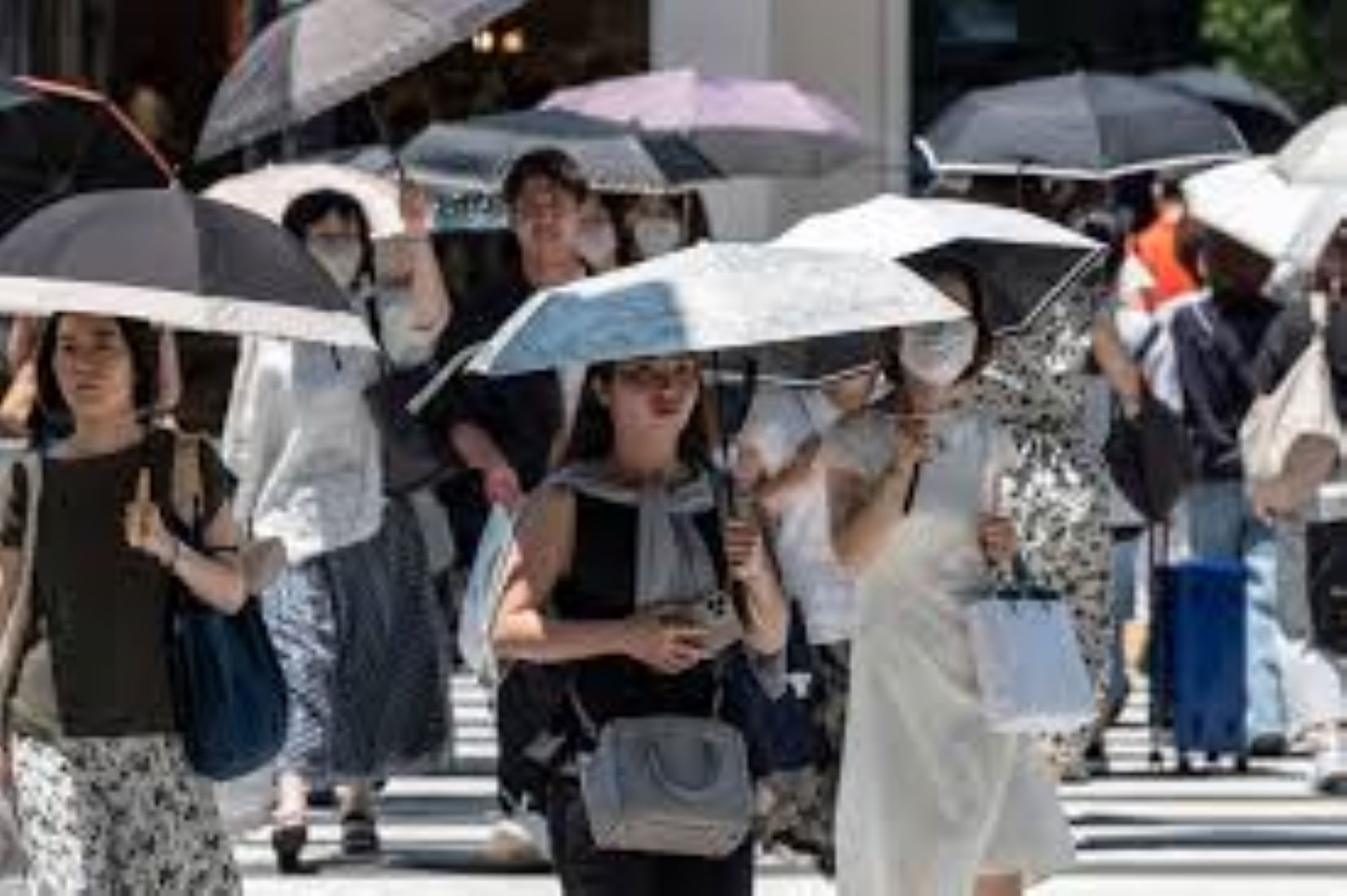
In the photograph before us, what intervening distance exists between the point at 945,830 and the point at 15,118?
2925 millimetres

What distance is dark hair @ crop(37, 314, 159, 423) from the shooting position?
28.6ft

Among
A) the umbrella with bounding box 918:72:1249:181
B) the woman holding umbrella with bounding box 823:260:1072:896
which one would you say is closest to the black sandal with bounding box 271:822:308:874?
the umbrella with bounding box 918:72:1249:181

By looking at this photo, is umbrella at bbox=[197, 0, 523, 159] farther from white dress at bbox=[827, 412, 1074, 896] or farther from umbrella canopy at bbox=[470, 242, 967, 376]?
umbrella canopy at bbox=[470, 242, 967, 376]

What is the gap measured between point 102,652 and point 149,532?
0.28m

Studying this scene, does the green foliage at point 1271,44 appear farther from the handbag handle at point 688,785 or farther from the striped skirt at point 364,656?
the handbag handle at point 688,785

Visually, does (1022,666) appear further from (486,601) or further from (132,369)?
(132,369)

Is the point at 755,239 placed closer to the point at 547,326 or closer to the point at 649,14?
the point at 649,14

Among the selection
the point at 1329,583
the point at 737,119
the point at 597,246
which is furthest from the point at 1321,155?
the point at 737,119

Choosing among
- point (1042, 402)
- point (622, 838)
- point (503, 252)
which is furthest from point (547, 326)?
point (503, 252)

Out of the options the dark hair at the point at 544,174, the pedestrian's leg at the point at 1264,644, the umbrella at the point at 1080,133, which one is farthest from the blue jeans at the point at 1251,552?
the dark hair at the point at 544,174

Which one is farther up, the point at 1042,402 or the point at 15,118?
the point at 15,118

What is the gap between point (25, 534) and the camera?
8672mm

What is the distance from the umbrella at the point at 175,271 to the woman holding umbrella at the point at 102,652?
0.14m

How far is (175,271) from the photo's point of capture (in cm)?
855
